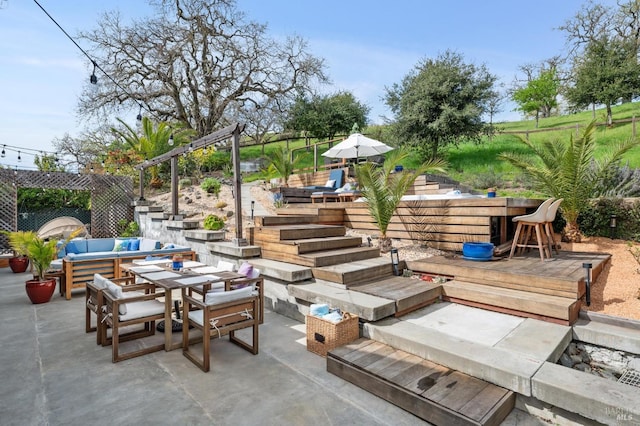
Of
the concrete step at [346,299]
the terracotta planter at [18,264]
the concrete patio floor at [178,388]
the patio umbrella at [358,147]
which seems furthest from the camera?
the patio umbrella at [358,147]

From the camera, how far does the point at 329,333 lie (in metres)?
3.10

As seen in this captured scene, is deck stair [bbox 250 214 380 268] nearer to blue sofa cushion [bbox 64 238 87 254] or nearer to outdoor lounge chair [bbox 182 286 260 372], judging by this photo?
outdoor lounge chair [bbox 182 286 260 372]

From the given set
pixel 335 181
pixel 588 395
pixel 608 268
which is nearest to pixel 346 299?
pixel 588 395

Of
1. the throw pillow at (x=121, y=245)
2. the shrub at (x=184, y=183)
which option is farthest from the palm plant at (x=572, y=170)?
the shrub at (x=184, y=183)

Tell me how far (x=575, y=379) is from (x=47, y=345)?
15.4ft

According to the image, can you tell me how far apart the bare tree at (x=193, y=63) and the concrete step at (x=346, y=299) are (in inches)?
587

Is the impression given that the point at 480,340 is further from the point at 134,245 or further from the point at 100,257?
the point at 134,245

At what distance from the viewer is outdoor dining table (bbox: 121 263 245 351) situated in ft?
10.8

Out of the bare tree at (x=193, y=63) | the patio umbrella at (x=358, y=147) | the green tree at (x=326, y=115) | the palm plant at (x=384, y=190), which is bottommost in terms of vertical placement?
the palm plant at (x=384, y=190)

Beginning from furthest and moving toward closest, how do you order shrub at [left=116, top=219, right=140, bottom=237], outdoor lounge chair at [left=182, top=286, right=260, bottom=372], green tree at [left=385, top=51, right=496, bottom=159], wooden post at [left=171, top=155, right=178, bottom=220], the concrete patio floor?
green tree at [left=385, top=51, right=496, bottom=159] → shrub at [left=116, top=219, right=140, bottom=237] → wooden post at [left=171, top=155, right=178, bottom=220] → outdoor lounge chair at [left=182, top=286, right=260, bottom=372] → the concrete patio floor

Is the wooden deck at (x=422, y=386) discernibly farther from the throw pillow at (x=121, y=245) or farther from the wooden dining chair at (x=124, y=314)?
the throw pillow at (x=121, y=245)

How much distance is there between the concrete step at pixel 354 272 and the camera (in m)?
4.13

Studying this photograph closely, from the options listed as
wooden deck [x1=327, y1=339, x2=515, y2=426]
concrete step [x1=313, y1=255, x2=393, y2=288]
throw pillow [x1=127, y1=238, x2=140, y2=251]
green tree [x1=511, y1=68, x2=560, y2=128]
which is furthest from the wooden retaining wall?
green tree [x1=511, y1=68, x2=560, y2=128]

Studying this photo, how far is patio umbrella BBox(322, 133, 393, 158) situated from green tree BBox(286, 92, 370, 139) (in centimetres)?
1009
